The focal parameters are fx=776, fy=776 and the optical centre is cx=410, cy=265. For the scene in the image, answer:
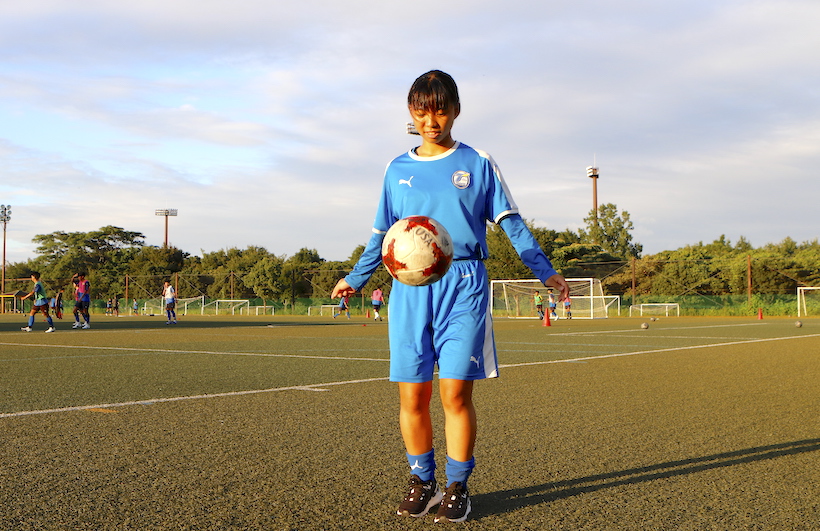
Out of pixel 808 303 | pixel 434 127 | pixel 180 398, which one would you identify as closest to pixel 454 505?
pixel 434 127

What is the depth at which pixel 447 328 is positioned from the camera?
11.3 ft

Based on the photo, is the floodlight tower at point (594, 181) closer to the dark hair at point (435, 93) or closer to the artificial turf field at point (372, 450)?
the artificial turf field at point (372, 450)

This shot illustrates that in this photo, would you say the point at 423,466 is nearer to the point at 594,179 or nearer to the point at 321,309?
the point at 321,309

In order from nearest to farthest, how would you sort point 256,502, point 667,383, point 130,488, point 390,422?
1. point 256,502
2. point 130,488
3. point 390,422
4. point 667,383

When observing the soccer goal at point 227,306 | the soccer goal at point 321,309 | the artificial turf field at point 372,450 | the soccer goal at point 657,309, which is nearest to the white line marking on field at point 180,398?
the artificial turf field at point 372,450

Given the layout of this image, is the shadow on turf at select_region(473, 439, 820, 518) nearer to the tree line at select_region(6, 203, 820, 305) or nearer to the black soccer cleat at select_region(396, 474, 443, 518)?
the black soccer cleat at select_region(396, 474, 443, 518)

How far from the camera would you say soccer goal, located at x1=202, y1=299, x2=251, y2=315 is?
52.4m

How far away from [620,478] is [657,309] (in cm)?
4237

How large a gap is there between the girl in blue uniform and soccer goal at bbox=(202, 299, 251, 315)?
49.6 metres

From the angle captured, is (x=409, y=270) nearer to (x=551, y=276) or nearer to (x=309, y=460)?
(x=551, y=276)

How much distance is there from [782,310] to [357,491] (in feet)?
136

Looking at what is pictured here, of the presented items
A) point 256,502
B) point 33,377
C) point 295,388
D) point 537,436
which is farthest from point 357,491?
point 33,377

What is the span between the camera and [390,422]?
5836 millimetres

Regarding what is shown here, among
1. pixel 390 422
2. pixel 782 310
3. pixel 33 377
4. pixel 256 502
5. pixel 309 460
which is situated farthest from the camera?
pixel 782 310
